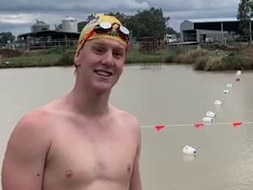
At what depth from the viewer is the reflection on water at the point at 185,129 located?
7.60 metres

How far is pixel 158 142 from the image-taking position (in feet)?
31.7

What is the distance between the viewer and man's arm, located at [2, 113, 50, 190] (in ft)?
4.74

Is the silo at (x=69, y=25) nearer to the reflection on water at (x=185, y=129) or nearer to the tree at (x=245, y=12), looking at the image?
the tree at (x=245, y=12)

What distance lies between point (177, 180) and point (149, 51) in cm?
3973

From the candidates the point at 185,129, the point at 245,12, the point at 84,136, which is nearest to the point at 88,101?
the point at 84,136

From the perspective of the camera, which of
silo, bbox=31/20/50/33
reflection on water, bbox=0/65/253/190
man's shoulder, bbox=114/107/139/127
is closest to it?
man's shoulder, bbox=114/107/139/127

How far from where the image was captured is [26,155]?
1447 mm

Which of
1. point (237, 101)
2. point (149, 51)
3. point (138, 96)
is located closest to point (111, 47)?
point (237, 101)

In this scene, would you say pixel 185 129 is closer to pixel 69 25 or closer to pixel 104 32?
pixel 104 32

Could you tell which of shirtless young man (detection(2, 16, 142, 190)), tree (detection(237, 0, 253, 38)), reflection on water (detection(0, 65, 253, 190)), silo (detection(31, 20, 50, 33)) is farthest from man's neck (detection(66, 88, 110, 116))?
silo (detection(31, 20, 50, 33))

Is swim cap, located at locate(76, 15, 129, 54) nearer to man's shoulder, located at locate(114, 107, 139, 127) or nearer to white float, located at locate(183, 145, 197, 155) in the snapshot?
man's shoulder, located at locate(114, 107, 139, 127)

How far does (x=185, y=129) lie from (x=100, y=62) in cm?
947

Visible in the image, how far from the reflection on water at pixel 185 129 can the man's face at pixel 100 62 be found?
5763 millimetres

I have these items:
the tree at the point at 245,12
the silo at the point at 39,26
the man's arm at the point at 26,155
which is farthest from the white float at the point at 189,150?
the silo at the point at 39,26
